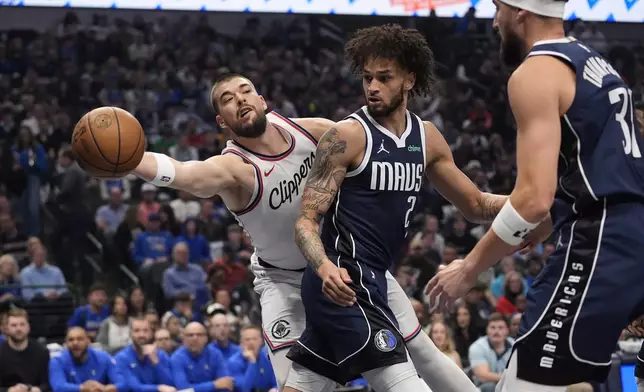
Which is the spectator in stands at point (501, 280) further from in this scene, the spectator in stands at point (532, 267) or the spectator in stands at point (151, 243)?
the spectator in stands at point (151, 243)

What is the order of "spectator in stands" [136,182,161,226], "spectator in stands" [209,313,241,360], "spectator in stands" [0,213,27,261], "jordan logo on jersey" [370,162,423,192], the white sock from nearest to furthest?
"jordan logo on jersey" [370,162,423,192], the white sock, "spectator in stands" [209,313,241,360], "spectator in stands" [0,213,27,261], "spectator in stands" [136,182,161,226]

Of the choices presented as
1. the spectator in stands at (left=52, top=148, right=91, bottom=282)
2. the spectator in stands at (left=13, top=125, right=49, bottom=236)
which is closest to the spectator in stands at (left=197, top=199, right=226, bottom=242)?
the spectator in stands at (left=52, top=148, right=91, bottom=282)

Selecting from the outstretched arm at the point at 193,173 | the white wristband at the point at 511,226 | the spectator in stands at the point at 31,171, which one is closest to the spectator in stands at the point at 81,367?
the outstretched arm at the point at 193,173

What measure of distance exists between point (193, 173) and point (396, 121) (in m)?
1.09

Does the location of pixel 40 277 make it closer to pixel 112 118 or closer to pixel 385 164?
pixel 112 118

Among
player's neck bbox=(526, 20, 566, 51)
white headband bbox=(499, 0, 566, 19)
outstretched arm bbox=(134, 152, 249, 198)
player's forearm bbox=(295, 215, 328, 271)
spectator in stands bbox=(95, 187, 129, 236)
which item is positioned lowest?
spectator in stands bbox=(95, 187, 129, 236)

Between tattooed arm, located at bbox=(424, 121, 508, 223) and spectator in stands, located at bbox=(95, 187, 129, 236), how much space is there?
895 cm

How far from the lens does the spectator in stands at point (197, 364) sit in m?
9.70

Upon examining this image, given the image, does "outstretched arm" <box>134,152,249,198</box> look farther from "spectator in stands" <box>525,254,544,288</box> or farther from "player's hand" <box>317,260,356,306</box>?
"spectator in stands" <box>525,254,544,288</box>

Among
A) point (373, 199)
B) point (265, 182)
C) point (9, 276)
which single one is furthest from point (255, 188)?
point (9, 276)

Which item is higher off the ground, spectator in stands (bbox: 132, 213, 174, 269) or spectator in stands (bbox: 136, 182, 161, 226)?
spectator in stands (bbox: 136, 182, 161, 226)

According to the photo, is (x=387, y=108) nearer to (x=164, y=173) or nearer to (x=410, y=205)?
(x=410, y=205)

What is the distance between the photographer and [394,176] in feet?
15.9

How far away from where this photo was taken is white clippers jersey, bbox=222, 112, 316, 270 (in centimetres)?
549
